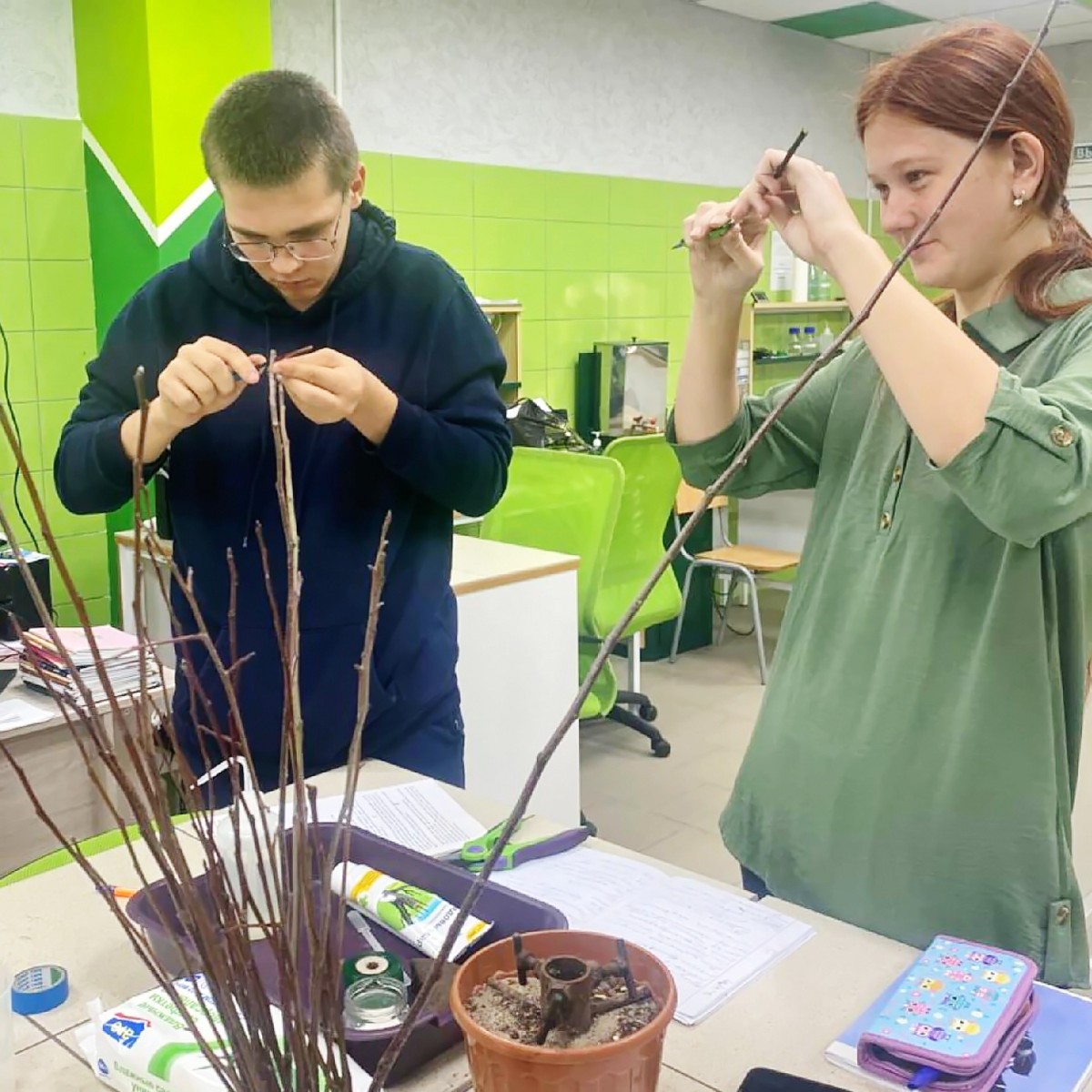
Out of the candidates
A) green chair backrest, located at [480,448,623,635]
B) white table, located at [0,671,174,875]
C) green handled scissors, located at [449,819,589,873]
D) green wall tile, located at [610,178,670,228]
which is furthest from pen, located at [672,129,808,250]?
green wall tile, located at [610,178,670,228]

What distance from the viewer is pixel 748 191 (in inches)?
49.3

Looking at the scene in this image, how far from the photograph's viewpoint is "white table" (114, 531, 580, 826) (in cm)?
265

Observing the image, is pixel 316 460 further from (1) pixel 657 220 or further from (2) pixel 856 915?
(1) pixel 657 220

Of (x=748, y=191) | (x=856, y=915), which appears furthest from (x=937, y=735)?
(x=748, y=191)

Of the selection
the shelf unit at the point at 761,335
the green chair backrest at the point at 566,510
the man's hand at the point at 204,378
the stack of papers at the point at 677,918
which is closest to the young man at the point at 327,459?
the man's hand at the point at 204,378

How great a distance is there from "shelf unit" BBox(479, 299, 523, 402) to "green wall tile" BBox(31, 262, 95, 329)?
135 centimetres

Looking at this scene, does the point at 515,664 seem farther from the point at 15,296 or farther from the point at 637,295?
the point at 637,295

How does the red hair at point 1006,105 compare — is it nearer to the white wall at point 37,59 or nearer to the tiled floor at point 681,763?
the tiled floor at point 681,763

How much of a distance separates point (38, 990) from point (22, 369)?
8.07 feet

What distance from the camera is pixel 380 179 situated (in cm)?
381

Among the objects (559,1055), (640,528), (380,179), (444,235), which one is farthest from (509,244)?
(559,1055)

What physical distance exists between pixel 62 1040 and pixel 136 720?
1.48ft

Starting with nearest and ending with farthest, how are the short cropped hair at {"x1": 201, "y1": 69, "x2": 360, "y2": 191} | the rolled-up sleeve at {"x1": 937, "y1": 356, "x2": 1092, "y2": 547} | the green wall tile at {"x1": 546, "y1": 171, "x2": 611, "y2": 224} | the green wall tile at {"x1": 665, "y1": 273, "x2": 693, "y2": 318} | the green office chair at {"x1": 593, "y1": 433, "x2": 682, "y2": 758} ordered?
the rolled-up sleeve at {"x1": 937, "y1": 356, "x2": 1092, "y2": 547} < the short cropped hair at {"x1": 201, "y1": 69, "x2": 360, "y2": 191} < the green office chair at {"x1": 593, "y1": 433, "x2": 682, "y2": 758} < the green wall tile at {"x1": 546, "y1": 171, "x2": 611, "y2": 224} < the green wall tile at {"x1": 665, "y1": 273, "x2": 693, "y2": 318}

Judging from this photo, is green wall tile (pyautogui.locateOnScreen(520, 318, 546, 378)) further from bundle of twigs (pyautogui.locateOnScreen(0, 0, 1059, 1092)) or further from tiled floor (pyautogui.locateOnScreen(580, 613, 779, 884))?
bundle of twigs (pyautogui.locateOnScreen(0, 0, 1059, 1092))
